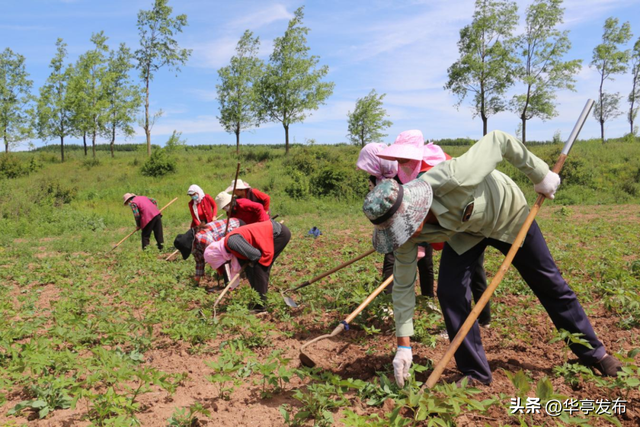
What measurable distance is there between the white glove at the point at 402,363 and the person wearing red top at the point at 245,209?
3.37 metres

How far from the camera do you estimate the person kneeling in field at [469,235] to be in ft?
7.36

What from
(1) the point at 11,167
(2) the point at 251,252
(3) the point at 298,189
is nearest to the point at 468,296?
(2) the point at 251,252

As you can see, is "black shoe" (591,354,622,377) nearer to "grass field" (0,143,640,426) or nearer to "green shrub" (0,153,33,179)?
"grass field" (0,143,640,426)

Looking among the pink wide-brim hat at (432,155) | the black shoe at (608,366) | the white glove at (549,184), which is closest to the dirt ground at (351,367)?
the black shoe at (608,366)

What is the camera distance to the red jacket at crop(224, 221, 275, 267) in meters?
4.64

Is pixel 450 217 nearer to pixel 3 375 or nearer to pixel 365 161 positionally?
pixel 365 161

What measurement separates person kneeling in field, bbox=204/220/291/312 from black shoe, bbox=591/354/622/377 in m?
2.99

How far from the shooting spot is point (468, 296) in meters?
2.57

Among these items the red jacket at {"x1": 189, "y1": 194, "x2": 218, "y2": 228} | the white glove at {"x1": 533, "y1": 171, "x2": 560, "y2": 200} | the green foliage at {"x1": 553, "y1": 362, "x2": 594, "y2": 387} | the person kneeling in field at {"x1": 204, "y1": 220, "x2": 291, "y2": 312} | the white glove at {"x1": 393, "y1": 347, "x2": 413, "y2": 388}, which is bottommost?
the green foliage at {"x1": 553, "y1": 362, "x2": 594, "y2": 387}

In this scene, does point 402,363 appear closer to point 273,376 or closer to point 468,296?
point 468,296

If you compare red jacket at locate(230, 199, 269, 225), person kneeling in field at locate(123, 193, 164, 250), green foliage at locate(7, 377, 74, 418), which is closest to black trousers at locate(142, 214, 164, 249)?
person kneeling in field at locate(123, 193, 164, 250)

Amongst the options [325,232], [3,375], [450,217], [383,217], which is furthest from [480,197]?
[325,232]

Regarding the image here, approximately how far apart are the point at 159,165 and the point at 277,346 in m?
19.9

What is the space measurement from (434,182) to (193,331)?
2.57 m
